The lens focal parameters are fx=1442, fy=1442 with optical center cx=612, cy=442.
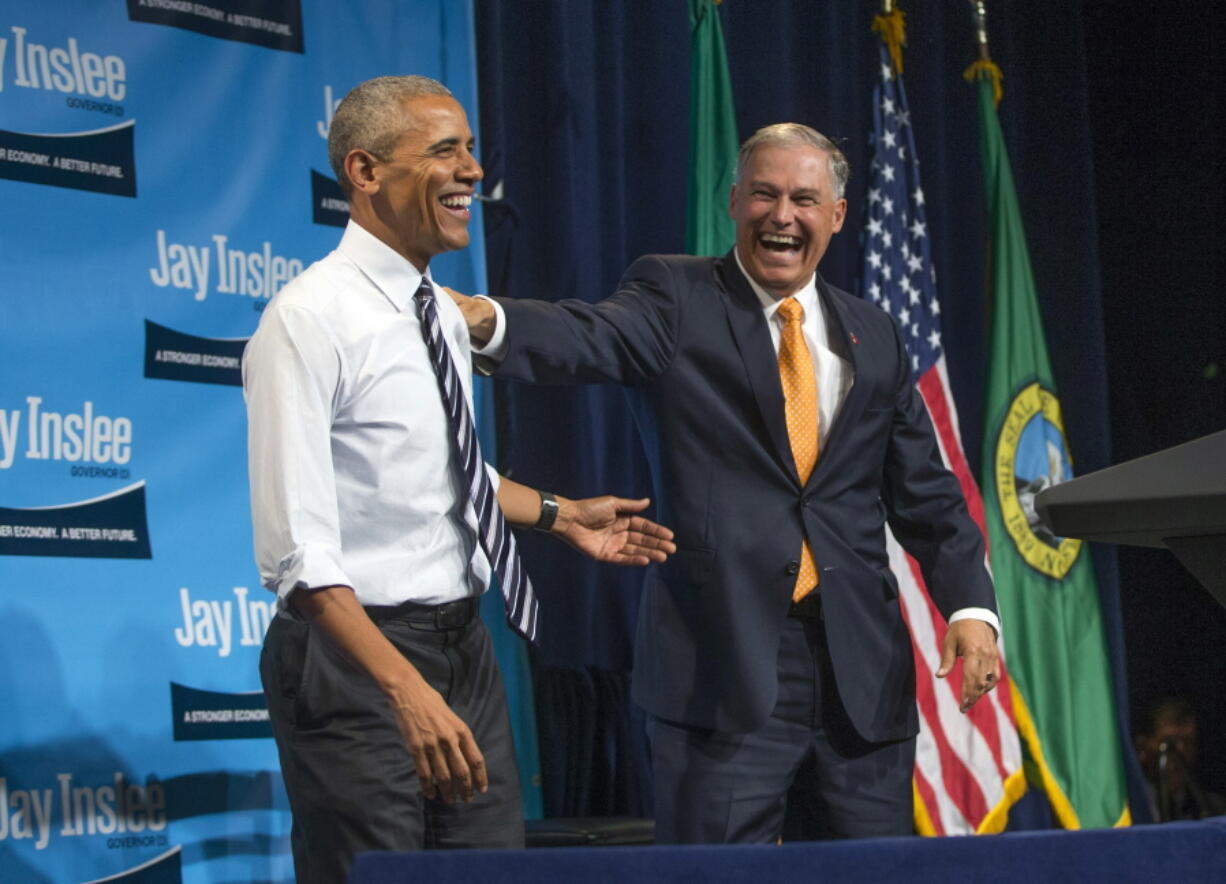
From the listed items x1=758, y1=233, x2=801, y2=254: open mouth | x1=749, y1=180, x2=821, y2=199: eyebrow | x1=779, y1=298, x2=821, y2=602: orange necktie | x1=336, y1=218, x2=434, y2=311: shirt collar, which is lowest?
x1=779, y1=298, x2=821, y2=602: orange necktie

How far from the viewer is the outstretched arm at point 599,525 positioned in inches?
81.3

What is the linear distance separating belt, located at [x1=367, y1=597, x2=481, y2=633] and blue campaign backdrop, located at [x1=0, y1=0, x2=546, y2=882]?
1338 mm

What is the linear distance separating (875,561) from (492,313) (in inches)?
30.6

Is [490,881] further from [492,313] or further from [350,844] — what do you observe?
[492,313]

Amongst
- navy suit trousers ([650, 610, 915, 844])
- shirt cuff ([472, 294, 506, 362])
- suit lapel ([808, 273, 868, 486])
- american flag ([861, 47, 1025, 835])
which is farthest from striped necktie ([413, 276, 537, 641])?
american flag ([861, 47, 1025, 835])

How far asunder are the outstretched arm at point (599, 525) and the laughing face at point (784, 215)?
22.7 inches

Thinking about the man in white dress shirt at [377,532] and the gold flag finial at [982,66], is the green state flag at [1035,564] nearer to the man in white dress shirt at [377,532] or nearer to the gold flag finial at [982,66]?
the gold flag finial at [982,66]

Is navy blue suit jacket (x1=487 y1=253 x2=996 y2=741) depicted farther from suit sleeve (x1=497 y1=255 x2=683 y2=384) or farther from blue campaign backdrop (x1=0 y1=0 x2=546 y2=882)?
blue campaign backdrop (x1=0 y1=0 x2=546 y2=882)

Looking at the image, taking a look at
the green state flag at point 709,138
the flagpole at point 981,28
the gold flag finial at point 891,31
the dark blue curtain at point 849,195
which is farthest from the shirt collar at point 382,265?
the flagpole at point 981,28

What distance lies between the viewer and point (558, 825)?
3.02 metres

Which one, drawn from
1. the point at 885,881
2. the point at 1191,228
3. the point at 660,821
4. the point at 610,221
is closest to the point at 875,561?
the point at 660,821

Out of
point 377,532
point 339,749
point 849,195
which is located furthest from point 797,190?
point 849,195

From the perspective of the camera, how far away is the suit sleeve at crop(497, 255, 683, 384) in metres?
2.21

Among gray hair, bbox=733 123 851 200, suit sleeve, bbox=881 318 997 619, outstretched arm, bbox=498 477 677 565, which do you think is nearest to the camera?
outstretched arm, bbox=498 477 677 565
